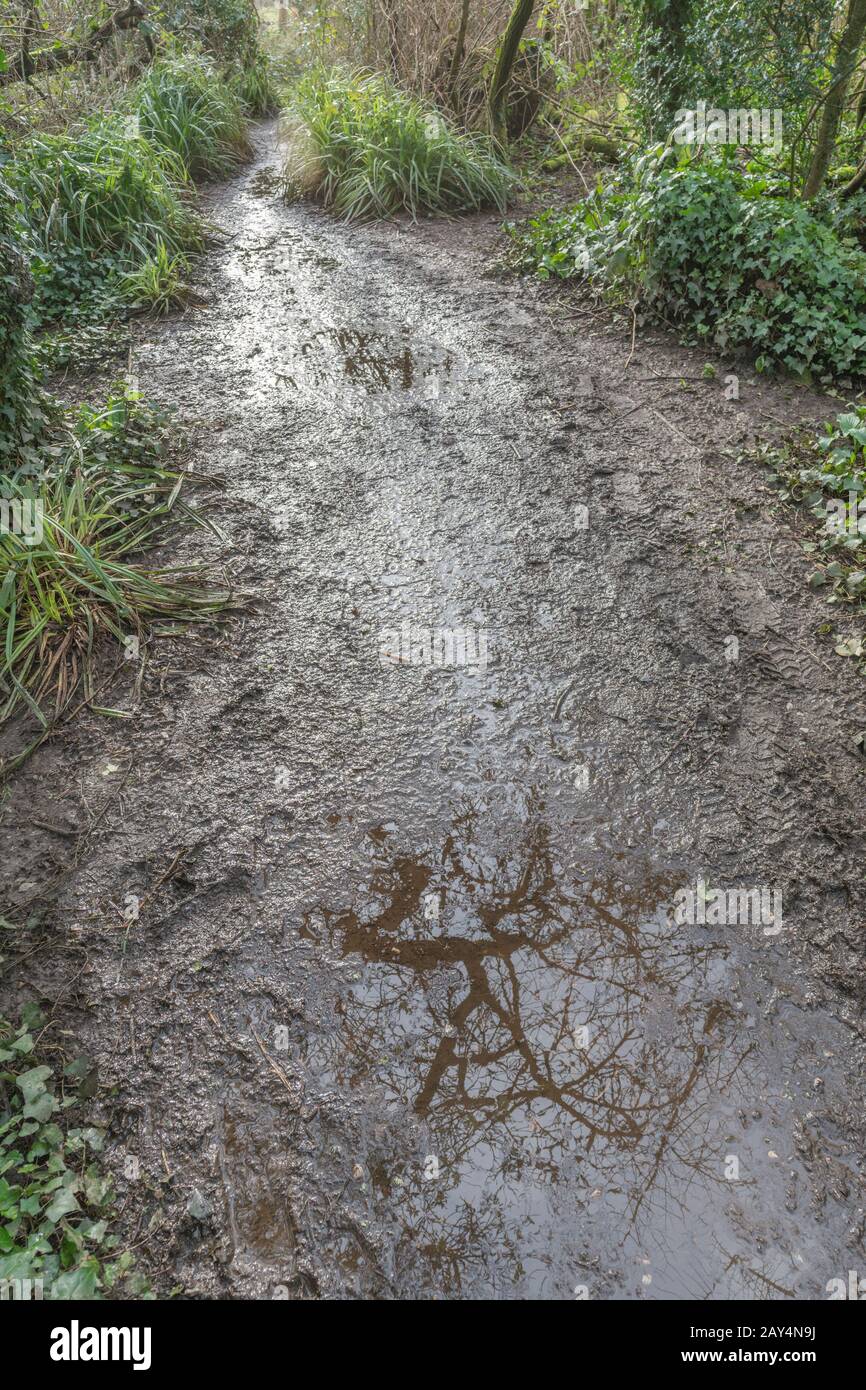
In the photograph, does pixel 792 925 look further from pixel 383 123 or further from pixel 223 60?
pixel 223 60

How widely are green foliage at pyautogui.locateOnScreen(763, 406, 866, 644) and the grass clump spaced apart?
431 centimetres

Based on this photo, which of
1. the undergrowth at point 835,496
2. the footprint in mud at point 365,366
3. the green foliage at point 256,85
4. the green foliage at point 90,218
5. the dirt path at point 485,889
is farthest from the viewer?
the green foliage at point 256,85

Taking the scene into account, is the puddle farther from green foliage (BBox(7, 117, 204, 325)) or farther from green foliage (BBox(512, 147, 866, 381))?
green foliage (BBox(7, 117, 204, 325))

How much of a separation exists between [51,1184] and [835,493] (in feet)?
12.4

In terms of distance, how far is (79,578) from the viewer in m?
3.45

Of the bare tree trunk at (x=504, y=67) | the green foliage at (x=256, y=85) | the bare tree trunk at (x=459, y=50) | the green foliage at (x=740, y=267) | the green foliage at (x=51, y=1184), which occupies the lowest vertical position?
the green foliage at (x=51, y=1184)

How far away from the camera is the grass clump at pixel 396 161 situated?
277 inches

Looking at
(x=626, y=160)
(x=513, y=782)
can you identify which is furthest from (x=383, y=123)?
(x=513, y=782)

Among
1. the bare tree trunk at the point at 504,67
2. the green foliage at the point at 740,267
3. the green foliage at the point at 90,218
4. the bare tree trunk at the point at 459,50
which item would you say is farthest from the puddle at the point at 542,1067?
the bare tree trunk at the point at 459,50

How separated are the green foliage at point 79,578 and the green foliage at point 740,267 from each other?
298cm

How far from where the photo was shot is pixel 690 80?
4.93 m

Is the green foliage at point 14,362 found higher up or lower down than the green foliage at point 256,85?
lower down

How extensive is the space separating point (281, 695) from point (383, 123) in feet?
20.0

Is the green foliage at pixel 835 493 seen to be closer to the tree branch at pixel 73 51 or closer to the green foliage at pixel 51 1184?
the green foliage at pixel 51 1184
